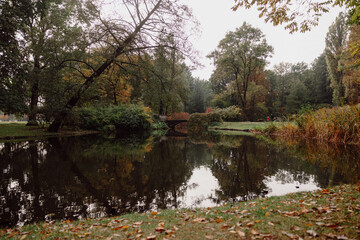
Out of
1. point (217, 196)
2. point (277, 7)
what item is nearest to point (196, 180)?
point (217, 196)

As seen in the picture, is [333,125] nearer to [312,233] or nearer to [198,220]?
[312,233]

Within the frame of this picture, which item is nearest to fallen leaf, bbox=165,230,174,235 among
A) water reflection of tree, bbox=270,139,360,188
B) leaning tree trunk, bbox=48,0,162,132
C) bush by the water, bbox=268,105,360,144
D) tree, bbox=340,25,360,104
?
water reflection of tree, bbox=270,139,360,188

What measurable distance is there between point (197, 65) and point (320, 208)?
39.8ft

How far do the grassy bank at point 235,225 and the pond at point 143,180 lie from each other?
27.9 inches

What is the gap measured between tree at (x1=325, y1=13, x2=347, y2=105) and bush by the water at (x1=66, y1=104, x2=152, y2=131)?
28.3 m

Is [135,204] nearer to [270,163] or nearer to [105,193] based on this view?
[105,193]

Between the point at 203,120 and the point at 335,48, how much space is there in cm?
2306

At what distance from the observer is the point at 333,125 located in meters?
10.9

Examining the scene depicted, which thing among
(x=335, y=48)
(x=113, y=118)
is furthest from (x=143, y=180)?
(x=335, y=48)

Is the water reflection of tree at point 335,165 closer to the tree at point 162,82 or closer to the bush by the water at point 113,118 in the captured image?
the tree at point 162,82

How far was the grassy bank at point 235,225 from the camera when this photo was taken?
2.27m

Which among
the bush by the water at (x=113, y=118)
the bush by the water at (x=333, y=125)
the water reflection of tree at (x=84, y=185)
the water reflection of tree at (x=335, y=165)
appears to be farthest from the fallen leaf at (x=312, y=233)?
the bush by the water at (x=113, y=118)

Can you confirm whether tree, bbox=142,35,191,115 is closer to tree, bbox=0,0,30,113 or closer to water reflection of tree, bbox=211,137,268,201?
water reflection of tree, bbox=211,137,268,201

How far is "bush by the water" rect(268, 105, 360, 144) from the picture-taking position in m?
9.99
